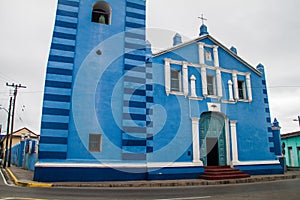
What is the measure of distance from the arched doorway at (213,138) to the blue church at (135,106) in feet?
0.20

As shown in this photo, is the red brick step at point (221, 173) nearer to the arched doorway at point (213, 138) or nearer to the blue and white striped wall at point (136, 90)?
the arched doorway at point (213, 138)

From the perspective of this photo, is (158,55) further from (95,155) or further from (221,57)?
(95,155)

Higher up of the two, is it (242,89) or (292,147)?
(242,89)

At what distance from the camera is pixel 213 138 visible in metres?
16.5

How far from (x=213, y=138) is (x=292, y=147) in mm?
15443

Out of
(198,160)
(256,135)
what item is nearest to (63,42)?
(198,160)

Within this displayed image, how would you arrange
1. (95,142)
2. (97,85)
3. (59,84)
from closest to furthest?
(59,84), (95,142), (97,85)

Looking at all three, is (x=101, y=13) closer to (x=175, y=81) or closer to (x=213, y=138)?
(x=175, y=81)

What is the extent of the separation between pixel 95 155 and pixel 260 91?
1231cm

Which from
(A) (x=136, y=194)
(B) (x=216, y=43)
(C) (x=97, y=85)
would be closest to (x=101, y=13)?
(C) (x=97, y=85)

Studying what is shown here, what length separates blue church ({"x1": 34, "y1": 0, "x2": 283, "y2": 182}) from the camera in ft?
42.0

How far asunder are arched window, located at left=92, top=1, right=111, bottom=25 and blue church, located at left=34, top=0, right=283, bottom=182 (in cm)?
6

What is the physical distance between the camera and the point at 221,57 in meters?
17.8

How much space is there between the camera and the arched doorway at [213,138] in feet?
52.6
